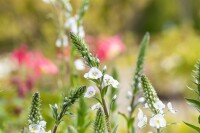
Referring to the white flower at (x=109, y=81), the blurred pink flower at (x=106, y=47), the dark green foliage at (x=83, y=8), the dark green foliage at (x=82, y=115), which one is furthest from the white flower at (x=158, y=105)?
the blurred pink flower at (x=106, y=47)

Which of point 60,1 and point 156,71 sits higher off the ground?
point 156,71

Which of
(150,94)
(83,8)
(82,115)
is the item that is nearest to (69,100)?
(150,94)

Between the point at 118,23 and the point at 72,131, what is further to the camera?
the point at 118,23

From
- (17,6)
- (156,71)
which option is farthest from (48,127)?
(17,6)

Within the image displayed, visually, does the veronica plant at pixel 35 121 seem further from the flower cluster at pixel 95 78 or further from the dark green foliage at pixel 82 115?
the dark green foliage at pixel 82 115

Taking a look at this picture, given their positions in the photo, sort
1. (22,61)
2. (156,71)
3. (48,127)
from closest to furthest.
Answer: (48,127)
(22,61)
(156,71)

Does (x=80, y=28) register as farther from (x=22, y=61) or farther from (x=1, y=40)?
(x=1, y=40)

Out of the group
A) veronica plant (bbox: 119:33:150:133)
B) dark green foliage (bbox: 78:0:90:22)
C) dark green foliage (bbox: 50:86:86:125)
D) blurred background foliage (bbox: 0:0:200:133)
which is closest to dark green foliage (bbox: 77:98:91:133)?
veronica plant (bbox: 119:33:150:133)

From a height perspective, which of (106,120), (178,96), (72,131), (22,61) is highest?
(178,96)
